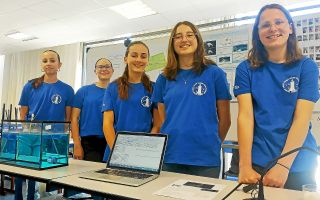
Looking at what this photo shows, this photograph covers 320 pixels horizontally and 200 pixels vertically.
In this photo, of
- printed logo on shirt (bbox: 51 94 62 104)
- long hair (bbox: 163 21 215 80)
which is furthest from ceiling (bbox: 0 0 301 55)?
long hair (bbox: 163 21 215 80)

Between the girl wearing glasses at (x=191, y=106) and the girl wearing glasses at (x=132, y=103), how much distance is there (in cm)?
18

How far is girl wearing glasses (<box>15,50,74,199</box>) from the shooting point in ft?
8.18

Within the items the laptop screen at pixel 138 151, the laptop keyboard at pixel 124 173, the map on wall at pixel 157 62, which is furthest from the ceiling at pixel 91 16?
the laptop keyboard at pixel 124 173

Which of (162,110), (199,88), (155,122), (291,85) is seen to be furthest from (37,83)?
(291,85)

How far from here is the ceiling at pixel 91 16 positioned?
170 inches

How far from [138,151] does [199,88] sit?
484mm

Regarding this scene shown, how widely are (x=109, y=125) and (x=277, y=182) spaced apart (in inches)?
44.6

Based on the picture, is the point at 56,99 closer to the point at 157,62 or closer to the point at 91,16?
the point at 157,62

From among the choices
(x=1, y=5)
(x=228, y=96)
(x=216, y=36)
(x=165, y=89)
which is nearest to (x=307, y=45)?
(x=216, y=36)

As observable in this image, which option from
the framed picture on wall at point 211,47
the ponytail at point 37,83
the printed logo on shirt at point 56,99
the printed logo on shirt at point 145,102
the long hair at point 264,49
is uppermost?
the framed picture on wall at point 211,47

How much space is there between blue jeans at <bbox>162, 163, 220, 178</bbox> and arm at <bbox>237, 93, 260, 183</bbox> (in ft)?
0.88

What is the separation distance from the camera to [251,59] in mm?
1479

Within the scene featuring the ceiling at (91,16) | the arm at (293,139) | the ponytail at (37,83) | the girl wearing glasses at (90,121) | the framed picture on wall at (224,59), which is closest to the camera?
the arm at (293,139)

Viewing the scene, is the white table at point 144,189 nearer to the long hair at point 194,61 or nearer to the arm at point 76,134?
the long hair at point 194,61
